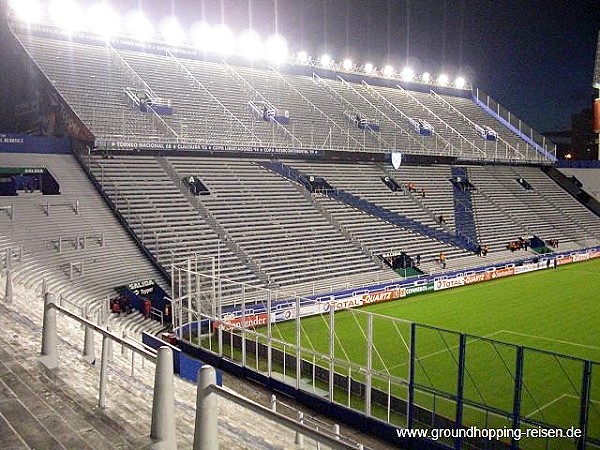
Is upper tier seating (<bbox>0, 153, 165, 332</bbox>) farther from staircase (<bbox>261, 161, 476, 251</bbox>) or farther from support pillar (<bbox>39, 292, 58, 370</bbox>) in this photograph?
staircase (<bbox>261, 161, 476, 251</bbox>)

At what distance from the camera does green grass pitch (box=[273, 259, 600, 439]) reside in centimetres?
1459

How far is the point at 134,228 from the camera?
84.5 feet

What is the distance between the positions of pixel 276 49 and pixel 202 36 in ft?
21.9

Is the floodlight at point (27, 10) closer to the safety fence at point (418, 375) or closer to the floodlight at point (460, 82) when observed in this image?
the safety fence at point (418, 375)

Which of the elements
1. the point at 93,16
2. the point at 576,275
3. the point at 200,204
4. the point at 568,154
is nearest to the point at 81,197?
the point at 200,204

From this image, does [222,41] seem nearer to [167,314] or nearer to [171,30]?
[171,30]

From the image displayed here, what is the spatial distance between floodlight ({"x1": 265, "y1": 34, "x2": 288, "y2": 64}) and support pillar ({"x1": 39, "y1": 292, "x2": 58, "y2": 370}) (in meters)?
42.4

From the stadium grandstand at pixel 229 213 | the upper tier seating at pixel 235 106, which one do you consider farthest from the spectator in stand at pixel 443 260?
the upper tier seating at pixel 235 106

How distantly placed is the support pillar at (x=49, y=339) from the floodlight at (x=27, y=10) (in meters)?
32.6

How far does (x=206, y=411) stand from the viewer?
150 inches

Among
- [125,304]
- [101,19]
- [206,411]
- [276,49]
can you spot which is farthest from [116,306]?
[276,49]

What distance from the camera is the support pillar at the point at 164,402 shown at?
13.6 feet

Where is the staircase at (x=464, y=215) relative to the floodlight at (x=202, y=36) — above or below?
below

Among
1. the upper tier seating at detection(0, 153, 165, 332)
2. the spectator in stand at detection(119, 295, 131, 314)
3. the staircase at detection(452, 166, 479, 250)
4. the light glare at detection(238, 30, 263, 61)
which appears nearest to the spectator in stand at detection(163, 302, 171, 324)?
the spectator in stand at detection(119, 295, 131, 314)
